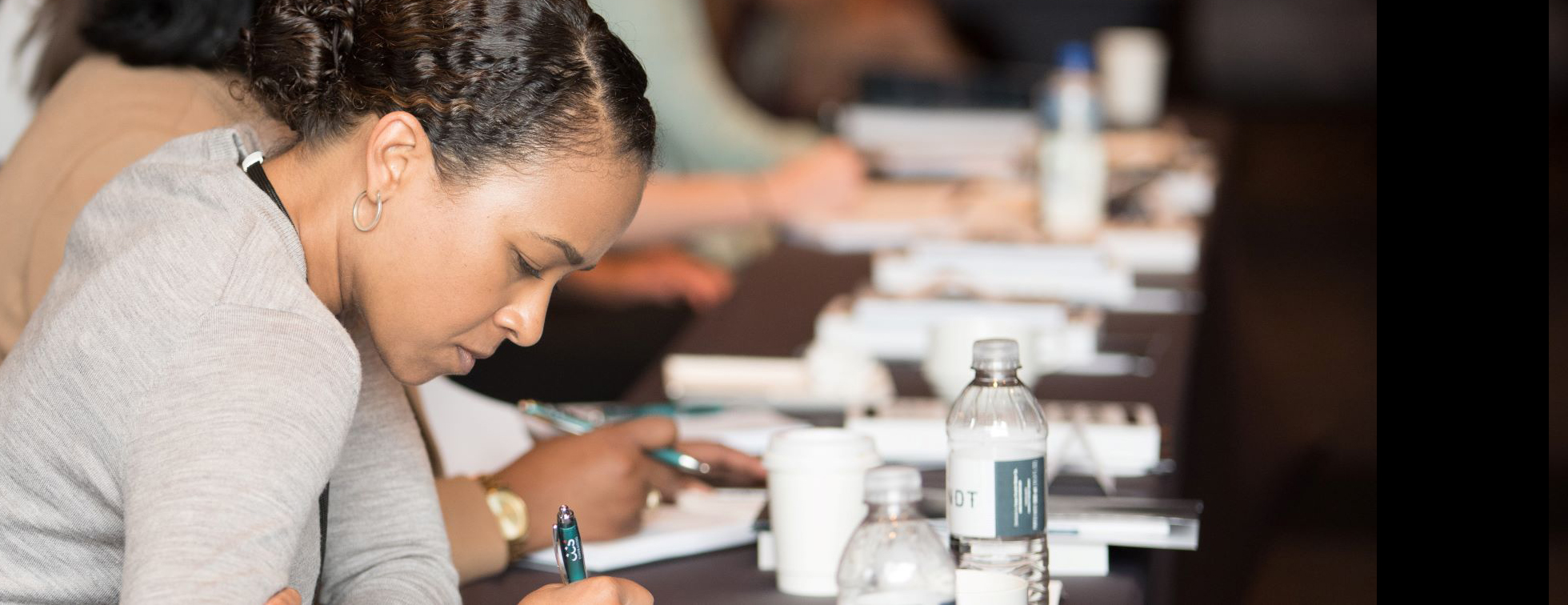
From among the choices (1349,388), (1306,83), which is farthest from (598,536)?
(1306,83)

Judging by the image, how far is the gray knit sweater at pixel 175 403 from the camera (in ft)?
2.61

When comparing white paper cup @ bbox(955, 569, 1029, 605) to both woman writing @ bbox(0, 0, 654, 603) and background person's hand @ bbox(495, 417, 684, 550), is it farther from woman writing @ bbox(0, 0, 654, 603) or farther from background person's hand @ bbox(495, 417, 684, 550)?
background person's hand @ bbox(495, 417, 684, 550)

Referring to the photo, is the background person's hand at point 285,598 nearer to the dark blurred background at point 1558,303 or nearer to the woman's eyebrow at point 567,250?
the woman's eyebrow at point 567,250

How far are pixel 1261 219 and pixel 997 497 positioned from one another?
5013 mm

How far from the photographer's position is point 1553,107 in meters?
7.06

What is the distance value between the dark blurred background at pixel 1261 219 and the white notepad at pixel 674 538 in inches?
13.7

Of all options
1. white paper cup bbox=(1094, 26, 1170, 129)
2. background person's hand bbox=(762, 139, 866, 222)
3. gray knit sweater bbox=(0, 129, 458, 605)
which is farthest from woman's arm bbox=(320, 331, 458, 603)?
white paper cup bbox=(1094, 26, 1170, 129)

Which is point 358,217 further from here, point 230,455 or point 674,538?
point 674,538

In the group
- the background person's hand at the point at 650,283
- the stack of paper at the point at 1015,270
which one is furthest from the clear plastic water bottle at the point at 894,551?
the background person's hand at the point at 650,283

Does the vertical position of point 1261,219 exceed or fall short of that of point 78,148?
it falls short

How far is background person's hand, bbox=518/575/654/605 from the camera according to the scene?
3.19 ft

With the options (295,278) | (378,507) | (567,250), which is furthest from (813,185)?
(295,278)

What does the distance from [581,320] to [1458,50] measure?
193 cm

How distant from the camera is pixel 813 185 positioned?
2791mm
